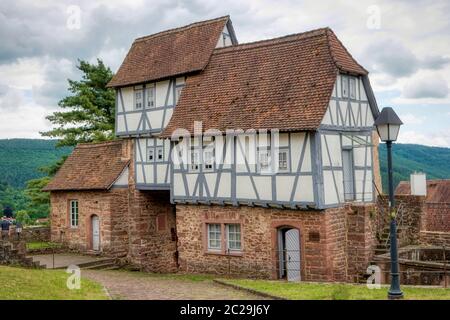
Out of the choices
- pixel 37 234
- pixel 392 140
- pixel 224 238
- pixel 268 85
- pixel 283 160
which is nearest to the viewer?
pixel 392 140

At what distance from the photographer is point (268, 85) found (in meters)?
21.0

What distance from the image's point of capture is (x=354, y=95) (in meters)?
21.1

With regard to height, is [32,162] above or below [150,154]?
above

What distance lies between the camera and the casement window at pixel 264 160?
19875 millimetres

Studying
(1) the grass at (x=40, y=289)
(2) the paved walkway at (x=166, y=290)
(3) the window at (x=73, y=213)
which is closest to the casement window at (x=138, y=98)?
(3) the window at (x=73, y=213)

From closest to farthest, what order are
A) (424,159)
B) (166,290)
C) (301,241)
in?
(166,290) < (301,241) < (424,159)

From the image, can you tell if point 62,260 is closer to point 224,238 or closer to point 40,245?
A: point 40,245

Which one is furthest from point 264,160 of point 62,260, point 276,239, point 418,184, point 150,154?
point 62,260

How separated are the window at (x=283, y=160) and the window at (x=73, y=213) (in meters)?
13.1

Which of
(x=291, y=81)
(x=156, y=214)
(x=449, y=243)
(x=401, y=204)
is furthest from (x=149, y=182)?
(x=449, y=243)

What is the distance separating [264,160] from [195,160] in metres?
3.54

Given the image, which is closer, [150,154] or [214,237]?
[214,237]

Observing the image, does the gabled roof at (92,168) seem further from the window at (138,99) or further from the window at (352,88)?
the window at (352,88)

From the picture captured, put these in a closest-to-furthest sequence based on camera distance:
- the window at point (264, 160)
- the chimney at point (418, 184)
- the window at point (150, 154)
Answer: the window at point (264, 160) < the chimney at point (418, 184) < the window at point (150, 154)
